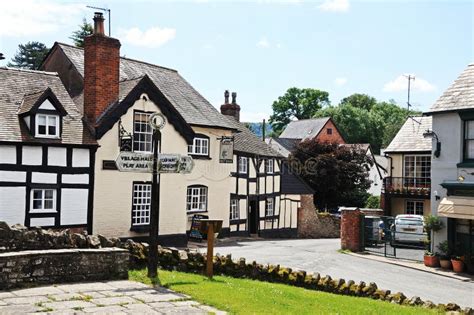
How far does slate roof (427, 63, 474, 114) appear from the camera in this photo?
850 inches

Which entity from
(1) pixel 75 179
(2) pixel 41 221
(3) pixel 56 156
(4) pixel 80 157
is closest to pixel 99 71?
(4) pixel 80 157

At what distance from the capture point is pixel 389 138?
→ 83.1m

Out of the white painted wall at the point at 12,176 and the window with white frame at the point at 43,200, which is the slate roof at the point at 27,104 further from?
the window with white frame at the point at 43,200

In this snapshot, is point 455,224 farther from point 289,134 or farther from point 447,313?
point 289,134

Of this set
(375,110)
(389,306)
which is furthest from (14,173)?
(375,110)

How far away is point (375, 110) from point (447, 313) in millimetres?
95150

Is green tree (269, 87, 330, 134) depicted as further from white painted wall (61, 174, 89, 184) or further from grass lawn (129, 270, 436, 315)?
grass lawn (129, 270, 436, 315)

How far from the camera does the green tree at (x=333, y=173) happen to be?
4550 cm

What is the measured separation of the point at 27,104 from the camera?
21.7 m

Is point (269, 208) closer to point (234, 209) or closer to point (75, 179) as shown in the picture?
point (234, 209)

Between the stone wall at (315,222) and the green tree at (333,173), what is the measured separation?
20.9 feet

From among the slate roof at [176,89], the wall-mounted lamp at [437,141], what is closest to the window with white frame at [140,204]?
the slate roof at [176,89]

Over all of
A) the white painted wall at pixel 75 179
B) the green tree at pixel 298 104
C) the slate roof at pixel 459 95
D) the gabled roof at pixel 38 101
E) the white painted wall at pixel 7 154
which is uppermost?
the green tree at pixel 298 104

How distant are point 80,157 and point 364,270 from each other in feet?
40.4
